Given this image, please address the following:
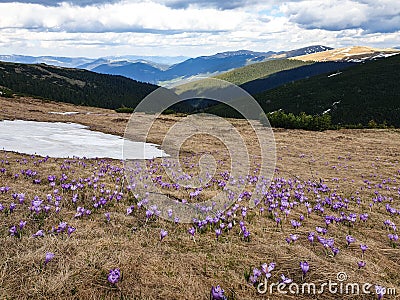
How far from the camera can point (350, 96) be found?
124750mm

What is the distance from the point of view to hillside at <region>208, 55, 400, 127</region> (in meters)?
104

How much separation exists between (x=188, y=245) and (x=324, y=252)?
281 cm

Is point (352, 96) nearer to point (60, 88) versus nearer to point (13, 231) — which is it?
point (13, 231)

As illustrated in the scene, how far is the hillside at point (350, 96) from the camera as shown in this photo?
10369 centimetres

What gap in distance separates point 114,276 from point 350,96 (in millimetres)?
137137

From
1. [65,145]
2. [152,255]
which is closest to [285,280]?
[152,255]

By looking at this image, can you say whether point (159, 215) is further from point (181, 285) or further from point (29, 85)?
point (29, 85)

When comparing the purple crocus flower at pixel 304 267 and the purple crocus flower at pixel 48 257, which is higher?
the purple crocus flower at pixel 48 257

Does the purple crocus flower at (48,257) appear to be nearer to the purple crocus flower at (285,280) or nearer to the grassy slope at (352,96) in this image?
the purple crocus flower at (285,280)

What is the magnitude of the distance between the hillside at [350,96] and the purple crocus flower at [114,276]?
338ft

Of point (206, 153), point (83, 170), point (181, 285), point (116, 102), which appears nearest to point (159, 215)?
point (181, 285)

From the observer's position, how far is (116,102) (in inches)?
6471

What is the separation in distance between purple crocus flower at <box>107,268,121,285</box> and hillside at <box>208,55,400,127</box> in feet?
338

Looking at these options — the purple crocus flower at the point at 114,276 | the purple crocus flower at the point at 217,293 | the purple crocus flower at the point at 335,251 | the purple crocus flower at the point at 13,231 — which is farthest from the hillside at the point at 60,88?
the purple crocus flower at the point at 217,293
